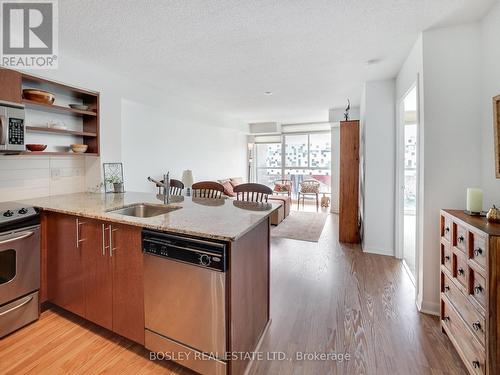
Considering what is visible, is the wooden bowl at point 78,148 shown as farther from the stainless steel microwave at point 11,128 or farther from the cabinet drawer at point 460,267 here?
the cabinet drawer at point 460,267

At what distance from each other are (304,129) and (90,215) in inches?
274

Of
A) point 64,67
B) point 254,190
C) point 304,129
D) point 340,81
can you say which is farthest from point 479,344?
point 304,129

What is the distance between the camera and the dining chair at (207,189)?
2857mm

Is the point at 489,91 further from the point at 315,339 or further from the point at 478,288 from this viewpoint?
the point at 315,339

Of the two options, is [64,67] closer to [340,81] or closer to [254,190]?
[254,190]

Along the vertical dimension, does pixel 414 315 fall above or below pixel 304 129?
below

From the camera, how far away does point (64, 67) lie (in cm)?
262

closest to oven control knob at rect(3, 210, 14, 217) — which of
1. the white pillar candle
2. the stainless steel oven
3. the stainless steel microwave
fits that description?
the stainless steel oven

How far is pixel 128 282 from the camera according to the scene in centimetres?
167

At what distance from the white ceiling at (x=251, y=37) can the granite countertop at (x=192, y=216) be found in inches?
60.3

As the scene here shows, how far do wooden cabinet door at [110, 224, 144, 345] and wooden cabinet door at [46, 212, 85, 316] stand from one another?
42 centimetres

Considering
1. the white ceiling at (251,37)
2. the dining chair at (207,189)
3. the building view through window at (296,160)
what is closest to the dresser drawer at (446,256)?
the white ceiling at (251,37)

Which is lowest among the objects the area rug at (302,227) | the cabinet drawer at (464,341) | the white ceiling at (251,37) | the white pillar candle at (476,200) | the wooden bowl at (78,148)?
the cabinet drawer at (464,341)

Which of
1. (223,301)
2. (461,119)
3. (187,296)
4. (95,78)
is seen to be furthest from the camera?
(95,78)
